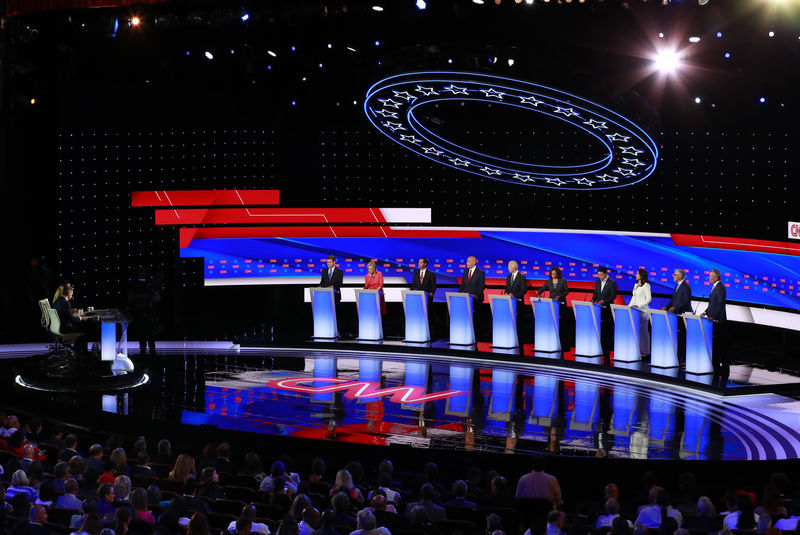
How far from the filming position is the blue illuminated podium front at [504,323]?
15.5m

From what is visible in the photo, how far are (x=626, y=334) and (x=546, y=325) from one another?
1364 millimetres

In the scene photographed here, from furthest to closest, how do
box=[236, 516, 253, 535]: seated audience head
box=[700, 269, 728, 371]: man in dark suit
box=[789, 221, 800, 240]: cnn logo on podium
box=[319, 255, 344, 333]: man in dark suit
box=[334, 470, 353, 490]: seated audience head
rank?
1. box=[319, 255, 344, 333]: man in dark suit
2. box=[789, 221, 800, 240]: cnn logo on podium
3. box=[700, 269, 728, 371]: man in dark suit
4. box=[334, 470, 353, 490]: seated audience head
5. box=[236, 516, 253, 535]: seated audience head

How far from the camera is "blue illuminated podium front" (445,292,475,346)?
52.3 ft

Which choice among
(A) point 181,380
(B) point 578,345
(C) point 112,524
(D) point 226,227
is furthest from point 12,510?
(D) point 226,227

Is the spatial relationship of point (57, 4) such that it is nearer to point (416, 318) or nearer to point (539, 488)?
point (416, 318)

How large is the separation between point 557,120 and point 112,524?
12520 millimetres

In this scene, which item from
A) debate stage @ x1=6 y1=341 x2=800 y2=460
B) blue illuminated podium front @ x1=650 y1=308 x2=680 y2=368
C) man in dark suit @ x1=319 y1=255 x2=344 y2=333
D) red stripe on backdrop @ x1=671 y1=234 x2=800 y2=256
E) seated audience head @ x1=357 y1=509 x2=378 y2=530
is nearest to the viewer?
seated audience head @ x1=357 y1=509 x2=378 y2=530

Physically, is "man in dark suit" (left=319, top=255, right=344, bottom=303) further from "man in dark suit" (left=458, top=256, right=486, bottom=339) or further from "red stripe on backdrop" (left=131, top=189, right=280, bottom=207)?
"red stripe on backdrop" (left=131, top=189, right=280, bottom=207)

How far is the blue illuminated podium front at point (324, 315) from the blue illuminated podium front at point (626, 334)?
4753 mm

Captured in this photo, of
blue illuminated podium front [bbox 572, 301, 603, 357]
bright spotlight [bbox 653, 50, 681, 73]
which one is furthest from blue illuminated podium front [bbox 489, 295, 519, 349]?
bright spotlight [bbox 653, 50, 681, 73]

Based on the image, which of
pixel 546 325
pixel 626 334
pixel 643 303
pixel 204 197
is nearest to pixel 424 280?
pixel 546 325

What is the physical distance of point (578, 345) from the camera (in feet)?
49.5

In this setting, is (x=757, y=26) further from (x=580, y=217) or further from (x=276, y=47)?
(x=276, y=47)

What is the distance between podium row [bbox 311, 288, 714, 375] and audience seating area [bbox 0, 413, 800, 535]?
166 inches
